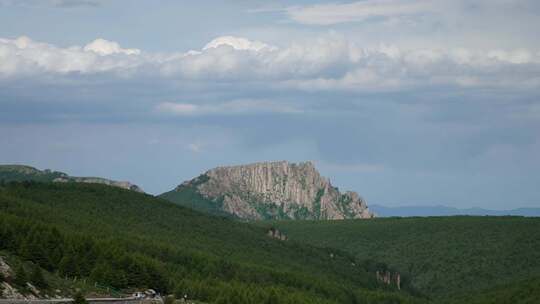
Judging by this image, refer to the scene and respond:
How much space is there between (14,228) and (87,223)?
73811 mm

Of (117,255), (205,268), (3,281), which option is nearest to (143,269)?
(117,255)

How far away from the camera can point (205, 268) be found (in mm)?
179875

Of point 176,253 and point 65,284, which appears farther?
point 176,253

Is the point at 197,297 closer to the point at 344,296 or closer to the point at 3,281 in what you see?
the point at 3,281

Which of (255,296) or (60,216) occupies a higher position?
(60,216)

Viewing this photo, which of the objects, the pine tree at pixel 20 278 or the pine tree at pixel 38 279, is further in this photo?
the pine tree at pixel 38 279

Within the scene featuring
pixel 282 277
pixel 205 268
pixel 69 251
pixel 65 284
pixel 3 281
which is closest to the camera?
pixel 3 281

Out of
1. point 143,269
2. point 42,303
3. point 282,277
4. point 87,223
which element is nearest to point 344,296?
point 282,277

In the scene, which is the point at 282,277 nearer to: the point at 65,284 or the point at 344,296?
the point at 344,296

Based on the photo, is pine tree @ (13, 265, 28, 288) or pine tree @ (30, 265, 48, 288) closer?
pine tree @ (13, 265, 28, 288)

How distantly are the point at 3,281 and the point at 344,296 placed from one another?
4384 inches

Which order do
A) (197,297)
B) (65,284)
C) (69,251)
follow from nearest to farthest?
(65,284) < (69,251) < (197,297)

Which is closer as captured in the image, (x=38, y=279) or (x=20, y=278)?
(x=20, y=278)

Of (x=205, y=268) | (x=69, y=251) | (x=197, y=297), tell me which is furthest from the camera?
(x=205, y=268)
